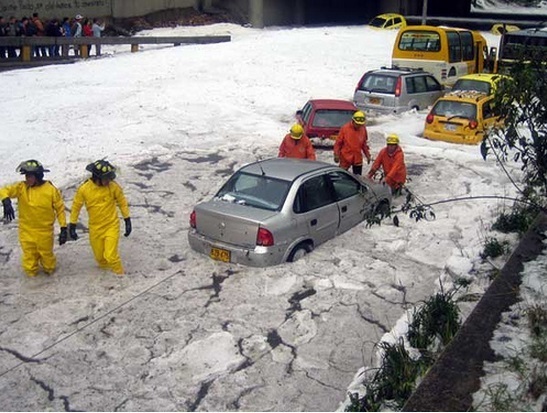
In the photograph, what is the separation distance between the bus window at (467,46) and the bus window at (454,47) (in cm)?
30

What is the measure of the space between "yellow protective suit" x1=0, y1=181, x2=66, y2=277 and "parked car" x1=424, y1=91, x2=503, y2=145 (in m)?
10.7

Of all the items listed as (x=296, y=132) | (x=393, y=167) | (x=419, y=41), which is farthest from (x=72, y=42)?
(x=393, y=167)

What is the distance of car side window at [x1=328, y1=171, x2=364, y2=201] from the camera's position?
34.4 feet

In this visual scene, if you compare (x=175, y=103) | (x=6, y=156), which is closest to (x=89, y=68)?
(x=175, y=103)

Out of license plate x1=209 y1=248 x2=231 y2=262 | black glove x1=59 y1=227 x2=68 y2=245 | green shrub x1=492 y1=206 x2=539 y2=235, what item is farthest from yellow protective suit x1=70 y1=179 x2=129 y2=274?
green shrub x1=492 y1=206 x2=539 y2=235

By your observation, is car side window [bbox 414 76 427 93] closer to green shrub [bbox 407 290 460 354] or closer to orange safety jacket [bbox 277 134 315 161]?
orange safety jacket [bbox 277 134 315 161]

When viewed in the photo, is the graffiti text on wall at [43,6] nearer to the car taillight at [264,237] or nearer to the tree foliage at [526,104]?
the car taillight at [264,237]

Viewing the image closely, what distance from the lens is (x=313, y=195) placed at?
32.9 ft

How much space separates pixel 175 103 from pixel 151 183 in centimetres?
698

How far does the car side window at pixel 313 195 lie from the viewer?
9742mm

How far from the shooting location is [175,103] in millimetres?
20000

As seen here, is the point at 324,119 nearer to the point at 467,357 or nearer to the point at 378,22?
the point at 467,357

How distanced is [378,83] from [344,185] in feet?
32.8

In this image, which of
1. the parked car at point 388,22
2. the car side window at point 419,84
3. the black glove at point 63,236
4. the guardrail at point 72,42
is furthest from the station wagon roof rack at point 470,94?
the parked car at point 388,22
